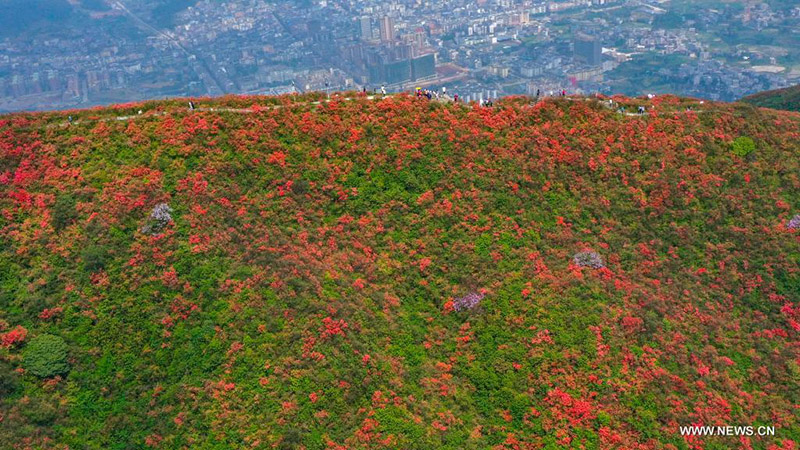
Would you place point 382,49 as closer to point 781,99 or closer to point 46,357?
point 781,99

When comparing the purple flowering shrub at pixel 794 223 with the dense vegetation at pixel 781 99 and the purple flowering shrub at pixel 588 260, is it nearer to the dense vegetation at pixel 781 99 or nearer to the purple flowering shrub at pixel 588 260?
the purple flowering shrub at pixel 588 260

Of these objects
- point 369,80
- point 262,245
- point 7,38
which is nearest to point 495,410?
point 262,245

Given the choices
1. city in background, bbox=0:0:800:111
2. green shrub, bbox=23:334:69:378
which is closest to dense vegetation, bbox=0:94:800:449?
green shrub, bbox=23:334:69:378

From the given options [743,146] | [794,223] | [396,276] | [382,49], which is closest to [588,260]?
[396,276]

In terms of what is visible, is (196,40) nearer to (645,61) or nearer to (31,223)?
(645,61)

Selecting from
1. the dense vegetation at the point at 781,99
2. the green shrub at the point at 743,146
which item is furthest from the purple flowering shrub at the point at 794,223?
the dense vegetation at the point at 781,99

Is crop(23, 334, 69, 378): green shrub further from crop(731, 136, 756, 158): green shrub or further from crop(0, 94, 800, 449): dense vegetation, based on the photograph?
crop(731, 136, 756, 158): green shrub
